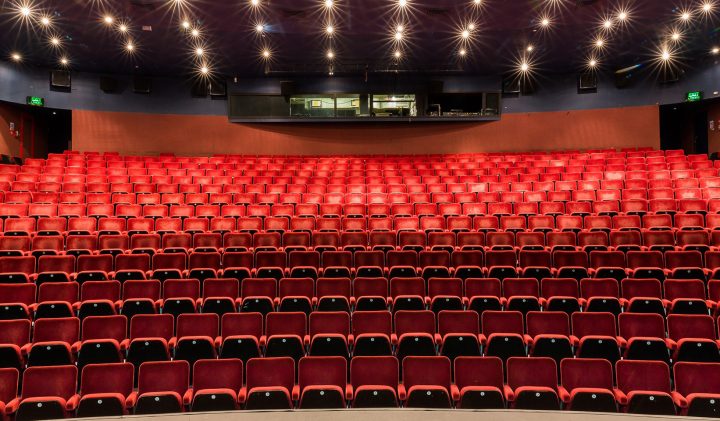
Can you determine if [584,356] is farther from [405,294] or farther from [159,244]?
[159,244]

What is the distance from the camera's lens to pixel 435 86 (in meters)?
5.92

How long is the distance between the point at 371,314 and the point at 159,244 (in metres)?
1.52

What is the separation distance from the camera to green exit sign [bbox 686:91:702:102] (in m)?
5.30

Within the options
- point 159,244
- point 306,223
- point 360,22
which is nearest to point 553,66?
point 360,22

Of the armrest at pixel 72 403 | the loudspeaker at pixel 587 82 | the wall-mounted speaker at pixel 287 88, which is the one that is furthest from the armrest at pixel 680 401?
the wall-mounted speaker at pixel 287 88

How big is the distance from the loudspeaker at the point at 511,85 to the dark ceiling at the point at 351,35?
184 millimetres

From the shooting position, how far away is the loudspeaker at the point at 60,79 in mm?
5574

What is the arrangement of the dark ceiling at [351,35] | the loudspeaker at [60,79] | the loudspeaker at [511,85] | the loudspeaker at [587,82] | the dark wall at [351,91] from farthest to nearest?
the loudspeaker at [511,85] < the loudspeaker at [587,82] < the dark wall at [351,91] < the loudspeaker at [60,79] < the dark ceiling at [351,35]

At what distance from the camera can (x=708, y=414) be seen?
5.00ft

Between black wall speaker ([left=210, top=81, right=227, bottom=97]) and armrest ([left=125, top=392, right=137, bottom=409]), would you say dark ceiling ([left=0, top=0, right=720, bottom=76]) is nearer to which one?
black wall speaker ([left=210, top=81, right=227, bottom=97])

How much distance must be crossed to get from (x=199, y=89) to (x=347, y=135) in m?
1.77

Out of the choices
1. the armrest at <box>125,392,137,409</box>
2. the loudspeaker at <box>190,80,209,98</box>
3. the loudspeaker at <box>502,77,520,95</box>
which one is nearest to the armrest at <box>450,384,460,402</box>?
the armrest at <box>125,392,137,409</box>

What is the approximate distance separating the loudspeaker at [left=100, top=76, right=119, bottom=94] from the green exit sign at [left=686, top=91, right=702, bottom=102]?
6.12 metres

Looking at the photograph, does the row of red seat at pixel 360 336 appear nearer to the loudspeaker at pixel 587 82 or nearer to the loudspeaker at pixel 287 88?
the loudspeaker at pixel 287 88
